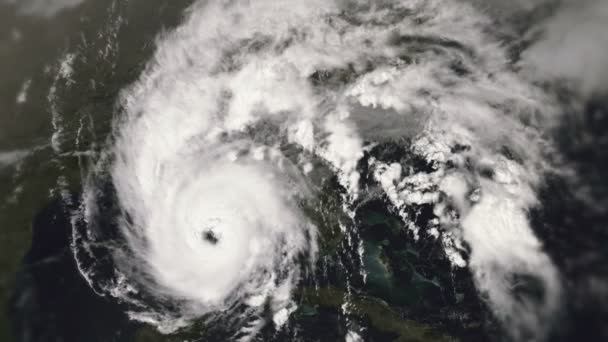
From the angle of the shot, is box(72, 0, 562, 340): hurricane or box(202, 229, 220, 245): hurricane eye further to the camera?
box(202, 229, 220, 245): hurricane eye

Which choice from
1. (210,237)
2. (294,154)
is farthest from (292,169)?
(210,237)

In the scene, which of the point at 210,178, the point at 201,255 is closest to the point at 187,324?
the point at 201,255

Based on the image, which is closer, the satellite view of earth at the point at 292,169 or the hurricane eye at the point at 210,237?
the satellite view of earth at the point at 292,169

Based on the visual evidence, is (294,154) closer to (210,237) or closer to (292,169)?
(292,169)

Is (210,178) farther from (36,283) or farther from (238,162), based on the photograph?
(36,283)

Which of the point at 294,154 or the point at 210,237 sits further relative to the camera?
the point at 294,154
